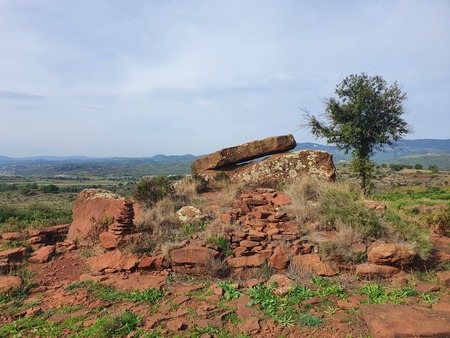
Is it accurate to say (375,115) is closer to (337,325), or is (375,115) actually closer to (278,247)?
(278,247)

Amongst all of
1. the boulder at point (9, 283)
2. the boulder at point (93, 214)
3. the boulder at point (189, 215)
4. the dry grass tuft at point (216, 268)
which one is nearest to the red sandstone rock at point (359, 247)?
the dry grass tuft at point (216, 268)

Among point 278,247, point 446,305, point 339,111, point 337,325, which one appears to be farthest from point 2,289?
point 339,111

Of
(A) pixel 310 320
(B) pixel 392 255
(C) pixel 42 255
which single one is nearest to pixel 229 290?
(A) pixel 310 320

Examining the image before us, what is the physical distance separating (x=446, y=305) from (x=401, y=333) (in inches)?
50.7

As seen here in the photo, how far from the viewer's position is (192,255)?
615 cm

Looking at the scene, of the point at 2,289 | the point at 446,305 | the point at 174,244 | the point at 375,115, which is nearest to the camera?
the point at 446,305

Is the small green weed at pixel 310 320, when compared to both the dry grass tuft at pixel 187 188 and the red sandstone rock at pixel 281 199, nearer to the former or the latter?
the red sandstone rock at pixel 281 199

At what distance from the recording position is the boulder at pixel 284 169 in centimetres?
1135

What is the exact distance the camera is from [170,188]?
10180mm

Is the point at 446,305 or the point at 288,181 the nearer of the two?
the point at 446,305

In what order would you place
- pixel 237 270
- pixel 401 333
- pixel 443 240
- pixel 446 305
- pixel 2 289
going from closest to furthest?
1. pixel 401 333
2. pixel 446 305
3. pixel 2 289
4. pixel 237 270
5. pixel 443 240

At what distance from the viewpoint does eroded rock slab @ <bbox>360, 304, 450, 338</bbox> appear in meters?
3.63

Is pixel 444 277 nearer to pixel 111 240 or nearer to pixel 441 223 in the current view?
pixel 441 223

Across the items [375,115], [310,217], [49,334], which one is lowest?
[49,334]
